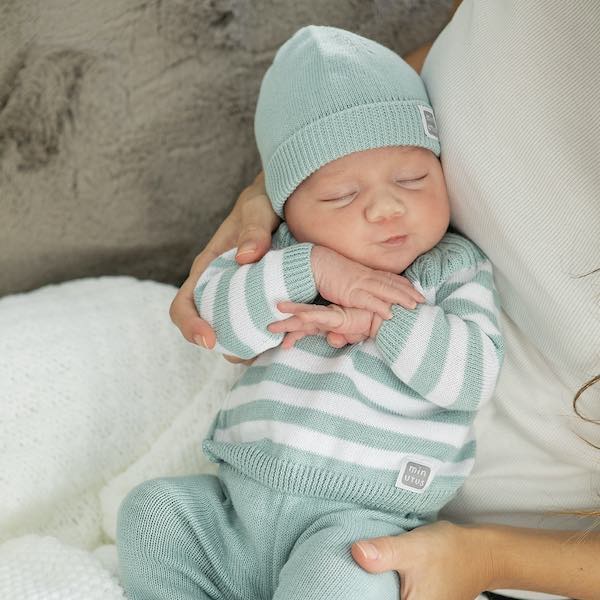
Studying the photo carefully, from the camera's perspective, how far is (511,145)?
1.03 meters

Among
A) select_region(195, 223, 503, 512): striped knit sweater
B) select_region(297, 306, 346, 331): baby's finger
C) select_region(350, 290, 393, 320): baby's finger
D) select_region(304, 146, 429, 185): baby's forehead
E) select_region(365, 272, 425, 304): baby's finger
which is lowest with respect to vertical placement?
select_region(195, 223, 503, 512): striped knit sweater

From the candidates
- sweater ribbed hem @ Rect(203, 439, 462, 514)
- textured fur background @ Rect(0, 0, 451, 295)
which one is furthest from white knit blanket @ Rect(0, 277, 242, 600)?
sweater ribbed hem @ Rect(203, 439, 462, 514)

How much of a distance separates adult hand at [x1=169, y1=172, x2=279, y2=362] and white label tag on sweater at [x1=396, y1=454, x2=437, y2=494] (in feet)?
1.02

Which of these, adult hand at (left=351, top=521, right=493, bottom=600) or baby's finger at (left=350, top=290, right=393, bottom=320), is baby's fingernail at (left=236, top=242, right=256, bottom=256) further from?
adult hand at (left=351, top=521, right=493, bottom=600)

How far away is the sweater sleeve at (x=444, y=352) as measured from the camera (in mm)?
1028

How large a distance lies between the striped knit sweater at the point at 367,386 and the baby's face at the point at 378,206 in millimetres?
45

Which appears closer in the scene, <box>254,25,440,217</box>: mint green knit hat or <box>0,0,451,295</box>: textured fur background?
<box>254,25,440,217</box>: mint green knit hat

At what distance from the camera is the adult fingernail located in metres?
0.93

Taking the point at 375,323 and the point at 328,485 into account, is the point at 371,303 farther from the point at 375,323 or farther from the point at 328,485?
the point at 328,485

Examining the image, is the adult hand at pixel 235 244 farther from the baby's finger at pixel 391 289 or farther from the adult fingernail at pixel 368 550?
the adult fingernail at pixel 368 550

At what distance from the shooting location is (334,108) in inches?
43.2

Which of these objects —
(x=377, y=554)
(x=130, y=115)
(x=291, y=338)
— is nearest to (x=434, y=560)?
(x=377, y=554)

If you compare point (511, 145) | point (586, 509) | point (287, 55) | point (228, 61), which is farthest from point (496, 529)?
point (228, 61)

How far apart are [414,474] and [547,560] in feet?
0.65
